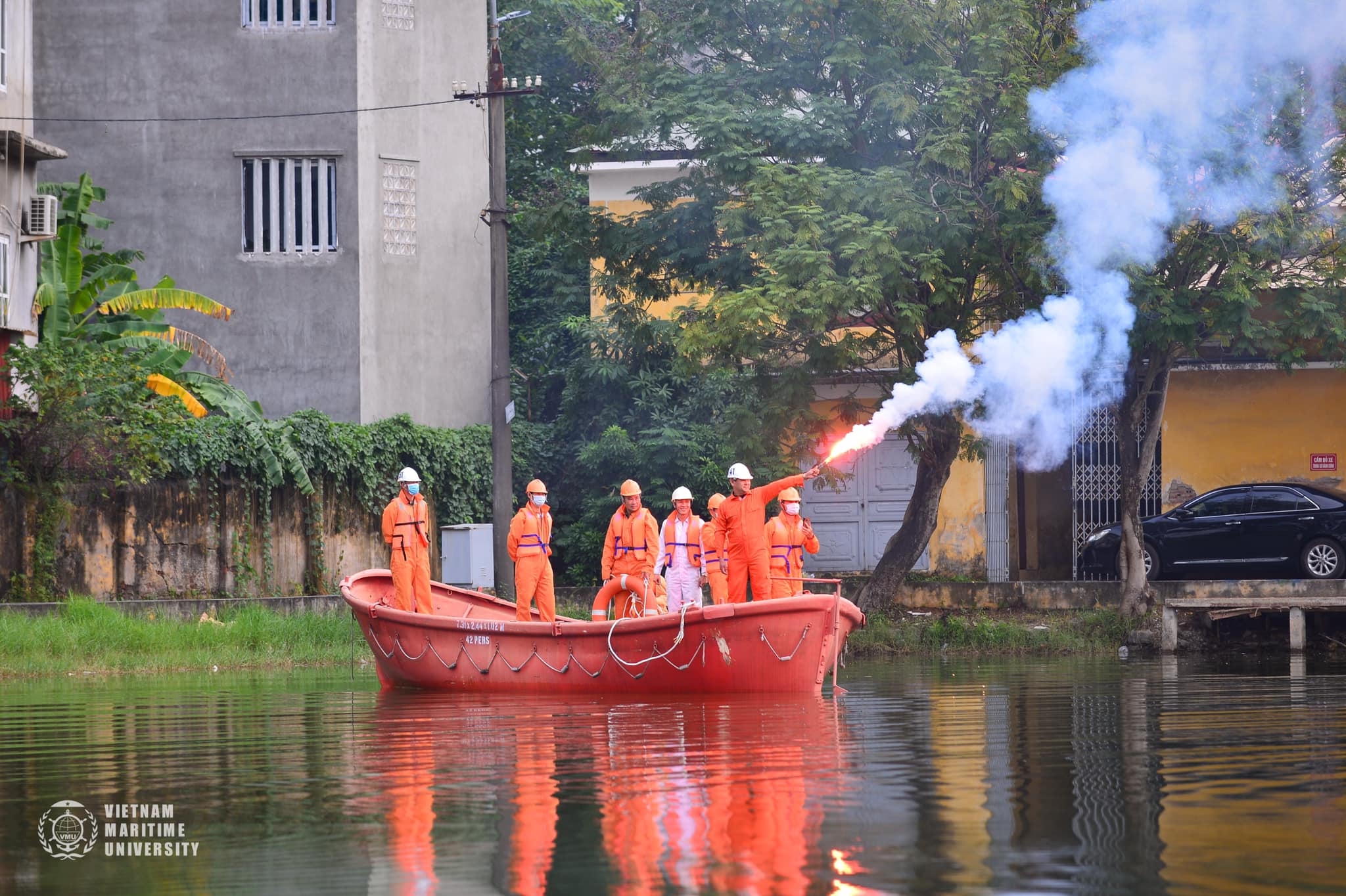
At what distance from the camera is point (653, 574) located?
795 inches

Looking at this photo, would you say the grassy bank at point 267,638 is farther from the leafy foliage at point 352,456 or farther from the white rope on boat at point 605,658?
the white rope on boat at point 605,658

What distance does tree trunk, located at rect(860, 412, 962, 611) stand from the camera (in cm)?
2597

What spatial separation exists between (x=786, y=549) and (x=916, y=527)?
7819mm

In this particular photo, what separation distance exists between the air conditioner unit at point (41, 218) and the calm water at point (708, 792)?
34.6ft

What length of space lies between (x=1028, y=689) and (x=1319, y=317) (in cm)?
845

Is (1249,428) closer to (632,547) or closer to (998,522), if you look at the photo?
(998,522)

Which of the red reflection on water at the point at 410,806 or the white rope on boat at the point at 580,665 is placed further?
the white rope on boat at the point at 580,665

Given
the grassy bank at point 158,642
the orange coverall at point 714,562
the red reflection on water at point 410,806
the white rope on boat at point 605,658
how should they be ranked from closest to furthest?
the red reflection on water at point 410,806 < the white rope on boat at point 605,658 < the orange coverall at point 714,562 < the grassy bank at point 158,642

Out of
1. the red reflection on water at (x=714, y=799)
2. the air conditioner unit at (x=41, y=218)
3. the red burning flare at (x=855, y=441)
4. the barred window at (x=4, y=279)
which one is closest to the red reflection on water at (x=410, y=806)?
the red reflection on water at (x=714, y=799)

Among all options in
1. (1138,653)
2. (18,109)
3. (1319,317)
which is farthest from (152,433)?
(1319,317)

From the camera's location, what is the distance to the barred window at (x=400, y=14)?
3080 centimetres

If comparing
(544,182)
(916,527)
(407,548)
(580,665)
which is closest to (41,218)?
(407,548)

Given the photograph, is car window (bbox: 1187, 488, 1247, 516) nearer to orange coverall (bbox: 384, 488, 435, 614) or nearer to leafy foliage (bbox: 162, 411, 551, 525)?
leafy foliage (bbox: 162, 411, 551, 525)

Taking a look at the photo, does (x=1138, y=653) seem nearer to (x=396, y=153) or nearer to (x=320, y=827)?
(x=396, y=153)
